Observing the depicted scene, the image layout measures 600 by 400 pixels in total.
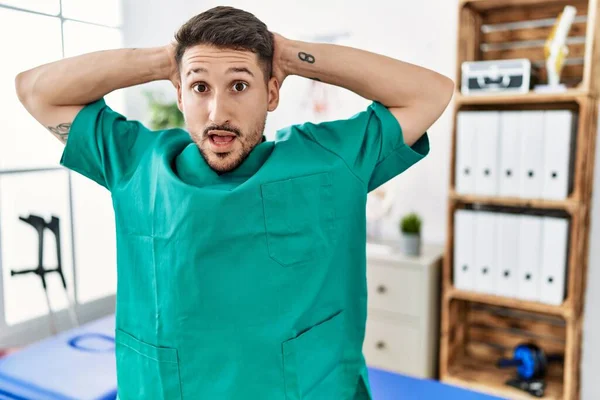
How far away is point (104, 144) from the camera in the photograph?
863 millimetres

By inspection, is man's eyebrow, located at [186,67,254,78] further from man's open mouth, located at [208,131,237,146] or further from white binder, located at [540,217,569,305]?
white binder, located at [540,217,569,305]

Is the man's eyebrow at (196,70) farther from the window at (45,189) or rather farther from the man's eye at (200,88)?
the window at (45,189)

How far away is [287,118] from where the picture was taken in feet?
9.37

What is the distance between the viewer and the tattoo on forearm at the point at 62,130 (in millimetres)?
873

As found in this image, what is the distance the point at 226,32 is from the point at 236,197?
23cm

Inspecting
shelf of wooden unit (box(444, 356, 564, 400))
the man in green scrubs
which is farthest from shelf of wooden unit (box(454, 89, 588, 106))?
the man in green scrubs

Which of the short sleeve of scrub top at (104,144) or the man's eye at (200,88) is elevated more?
the man's eye at (200,88)

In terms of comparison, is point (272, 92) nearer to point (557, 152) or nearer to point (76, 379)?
point (76, 379)

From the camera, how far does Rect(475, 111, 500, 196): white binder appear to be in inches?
81.5

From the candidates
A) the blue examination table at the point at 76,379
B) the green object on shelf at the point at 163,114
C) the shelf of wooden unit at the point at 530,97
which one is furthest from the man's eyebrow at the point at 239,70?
the green object on shelf at the point at 163,114

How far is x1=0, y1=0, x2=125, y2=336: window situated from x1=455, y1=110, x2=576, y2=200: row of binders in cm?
135

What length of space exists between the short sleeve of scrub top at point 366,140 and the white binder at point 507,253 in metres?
1.38

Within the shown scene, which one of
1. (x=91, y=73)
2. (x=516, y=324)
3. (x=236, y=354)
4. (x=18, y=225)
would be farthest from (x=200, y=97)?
(x=516, y=324)

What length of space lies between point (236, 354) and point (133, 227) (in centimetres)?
25
